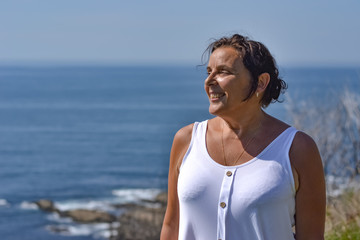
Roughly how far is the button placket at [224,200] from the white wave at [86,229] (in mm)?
17634

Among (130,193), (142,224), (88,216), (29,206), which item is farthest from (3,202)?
(142,224)

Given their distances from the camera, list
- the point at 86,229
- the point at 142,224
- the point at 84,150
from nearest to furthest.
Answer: the point at 142,224 < the point at 86,229 < the point at 84,150

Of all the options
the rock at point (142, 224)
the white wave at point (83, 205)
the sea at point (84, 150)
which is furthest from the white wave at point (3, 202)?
the rock at point (142, 224)

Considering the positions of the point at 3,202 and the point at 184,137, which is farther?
the point at 3,202

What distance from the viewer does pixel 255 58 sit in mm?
2504

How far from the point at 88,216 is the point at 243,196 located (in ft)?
74.2

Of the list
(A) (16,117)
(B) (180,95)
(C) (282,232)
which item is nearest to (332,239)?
(C) (282,232)

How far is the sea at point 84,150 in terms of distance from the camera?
997 inches

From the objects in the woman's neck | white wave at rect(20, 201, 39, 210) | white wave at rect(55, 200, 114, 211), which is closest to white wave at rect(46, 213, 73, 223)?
white wave at rect(55, 200, 114, 211)

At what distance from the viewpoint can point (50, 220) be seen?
25.6 meters

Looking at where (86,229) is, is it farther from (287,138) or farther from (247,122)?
(287,138)

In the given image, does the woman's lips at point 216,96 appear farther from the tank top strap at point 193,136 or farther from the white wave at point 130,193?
the white wave at point 130,193

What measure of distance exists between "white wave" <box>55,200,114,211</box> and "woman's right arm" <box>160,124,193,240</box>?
80.5 feet

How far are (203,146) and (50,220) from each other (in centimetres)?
2399
